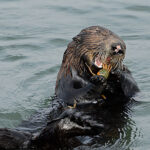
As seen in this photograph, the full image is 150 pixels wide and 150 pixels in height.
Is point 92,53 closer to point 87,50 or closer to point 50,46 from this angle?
point 87,50

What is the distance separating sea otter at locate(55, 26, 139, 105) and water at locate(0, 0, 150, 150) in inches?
18.6

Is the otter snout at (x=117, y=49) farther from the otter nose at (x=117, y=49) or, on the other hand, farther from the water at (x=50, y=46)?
the water at (x=50, y=46)

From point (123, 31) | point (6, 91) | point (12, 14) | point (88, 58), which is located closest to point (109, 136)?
point (88, 58)

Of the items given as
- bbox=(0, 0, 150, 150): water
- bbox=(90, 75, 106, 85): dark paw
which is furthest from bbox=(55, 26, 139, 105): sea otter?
bbox=(0, 0, 150, 150): water

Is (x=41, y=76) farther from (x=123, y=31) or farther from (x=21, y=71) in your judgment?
(x=123, y=31)

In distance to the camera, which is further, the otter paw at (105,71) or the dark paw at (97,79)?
the otter paw at (105,71)

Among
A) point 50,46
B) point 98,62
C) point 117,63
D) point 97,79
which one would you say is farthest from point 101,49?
point 50,46

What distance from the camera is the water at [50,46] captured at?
20.2ft

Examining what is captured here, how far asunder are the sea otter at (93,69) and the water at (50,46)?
18.6 inches

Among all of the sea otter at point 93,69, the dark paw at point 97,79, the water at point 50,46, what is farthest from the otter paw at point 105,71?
the water at point 50,46

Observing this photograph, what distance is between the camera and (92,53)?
5.64 meters

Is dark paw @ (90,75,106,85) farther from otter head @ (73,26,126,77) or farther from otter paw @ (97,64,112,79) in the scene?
otter head @ (73,26,126,77)

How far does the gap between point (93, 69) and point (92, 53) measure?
0.19 m

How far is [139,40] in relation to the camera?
9.61 m
